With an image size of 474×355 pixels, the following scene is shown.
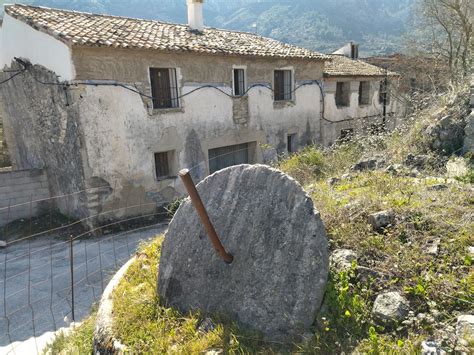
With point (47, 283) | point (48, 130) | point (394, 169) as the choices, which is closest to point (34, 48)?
point (48, 130)

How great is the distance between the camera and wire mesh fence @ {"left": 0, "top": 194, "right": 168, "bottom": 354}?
509 centimetres

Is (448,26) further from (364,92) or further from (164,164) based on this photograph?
(164,164)

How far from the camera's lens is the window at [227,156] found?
11.5 m

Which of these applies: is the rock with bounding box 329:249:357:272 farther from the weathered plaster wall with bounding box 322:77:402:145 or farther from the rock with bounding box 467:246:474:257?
the weathered plaster wall with bounding box 322:77:402:145

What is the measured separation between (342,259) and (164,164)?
8534 millimetres

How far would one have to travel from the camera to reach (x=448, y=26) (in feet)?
53.6

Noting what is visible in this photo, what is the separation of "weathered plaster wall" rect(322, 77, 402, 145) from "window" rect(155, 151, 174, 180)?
7.50m

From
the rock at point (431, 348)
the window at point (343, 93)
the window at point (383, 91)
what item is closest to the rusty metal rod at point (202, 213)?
the rock at point (431, 348)

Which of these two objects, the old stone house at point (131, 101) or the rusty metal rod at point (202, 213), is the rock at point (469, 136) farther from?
the old stone house at point (131, 101)

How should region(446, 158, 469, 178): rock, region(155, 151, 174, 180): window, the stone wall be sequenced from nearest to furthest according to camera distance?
region(446, 158, 469, 178): rock → the stone wall → region(155, 151, 174, 180): window

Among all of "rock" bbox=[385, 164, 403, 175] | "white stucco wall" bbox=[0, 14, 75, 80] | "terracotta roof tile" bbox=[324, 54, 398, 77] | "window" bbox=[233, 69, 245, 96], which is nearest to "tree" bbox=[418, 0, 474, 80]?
"terracotta roof tile" bbox=[324, 54, 398, 77]

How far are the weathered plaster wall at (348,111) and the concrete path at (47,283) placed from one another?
9.29m

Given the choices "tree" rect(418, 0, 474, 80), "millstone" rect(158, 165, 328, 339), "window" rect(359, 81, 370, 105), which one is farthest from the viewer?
"window" rect(359, 81, 370, 105)

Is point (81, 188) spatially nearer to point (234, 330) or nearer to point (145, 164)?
point (145, 164)
